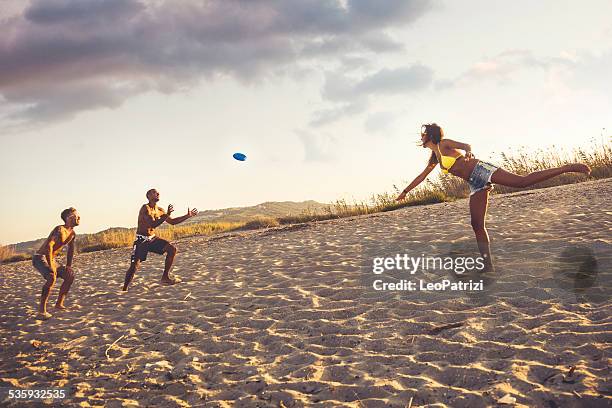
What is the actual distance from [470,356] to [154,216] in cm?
555

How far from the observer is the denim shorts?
600 cm

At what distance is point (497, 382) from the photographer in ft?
12.0

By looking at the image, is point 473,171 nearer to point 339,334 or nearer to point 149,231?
point 339,334

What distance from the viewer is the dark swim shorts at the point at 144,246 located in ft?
26.1

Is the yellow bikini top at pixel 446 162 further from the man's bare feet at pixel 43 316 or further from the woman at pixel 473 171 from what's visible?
the man's bare feet at pixel 43 316

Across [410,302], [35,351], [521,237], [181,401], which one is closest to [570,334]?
[410,302]

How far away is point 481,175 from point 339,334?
2644 mm

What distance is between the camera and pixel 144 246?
8.00 meters

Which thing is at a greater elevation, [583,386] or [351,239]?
[351,239]

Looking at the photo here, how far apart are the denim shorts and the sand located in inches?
46.4

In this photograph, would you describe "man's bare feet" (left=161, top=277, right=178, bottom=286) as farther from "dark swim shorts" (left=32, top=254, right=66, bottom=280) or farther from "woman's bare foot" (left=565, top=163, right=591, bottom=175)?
"woman's bare foot" (left=565, top=163, right=591, bottom=175)

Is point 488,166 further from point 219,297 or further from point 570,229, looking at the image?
point 219,297

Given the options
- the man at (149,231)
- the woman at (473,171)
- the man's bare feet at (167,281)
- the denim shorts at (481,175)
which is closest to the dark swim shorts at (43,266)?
the man at (149,231)

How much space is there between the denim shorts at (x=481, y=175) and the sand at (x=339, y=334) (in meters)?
1.18
